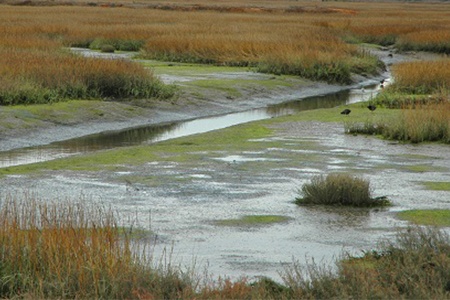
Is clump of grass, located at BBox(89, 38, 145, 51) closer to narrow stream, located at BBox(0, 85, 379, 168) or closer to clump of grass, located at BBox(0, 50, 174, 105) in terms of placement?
narrow stream, located at BBox(0, 85, 379, 168)

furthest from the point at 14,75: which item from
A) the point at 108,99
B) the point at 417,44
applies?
the point at 417,44

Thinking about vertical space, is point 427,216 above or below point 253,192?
above

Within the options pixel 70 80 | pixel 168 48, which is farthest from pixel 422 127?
pixel 168 48

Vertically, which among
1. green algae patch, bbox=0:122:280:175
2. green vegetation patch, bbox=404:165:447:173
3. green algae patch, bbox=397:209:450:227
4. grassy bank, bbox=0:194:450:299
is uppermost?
grassy bank, bbox=0:194:450:299

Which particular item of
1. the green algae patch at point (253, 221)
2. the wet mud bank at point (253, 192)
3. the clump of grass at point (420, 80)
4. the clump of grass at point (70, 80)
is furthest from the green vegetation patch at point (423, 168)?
the clump of grass at point (420, 80)

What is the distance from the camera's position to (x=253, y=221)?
470 inches

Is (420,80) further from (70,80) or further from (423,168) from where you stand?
(423,168)

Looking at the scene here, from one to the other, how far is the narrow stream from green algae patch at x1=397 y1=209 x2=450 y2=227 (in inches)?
307

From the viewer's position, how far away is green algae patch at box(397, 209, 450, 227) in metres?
11.9

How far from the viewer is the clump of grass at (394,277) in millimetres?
7531

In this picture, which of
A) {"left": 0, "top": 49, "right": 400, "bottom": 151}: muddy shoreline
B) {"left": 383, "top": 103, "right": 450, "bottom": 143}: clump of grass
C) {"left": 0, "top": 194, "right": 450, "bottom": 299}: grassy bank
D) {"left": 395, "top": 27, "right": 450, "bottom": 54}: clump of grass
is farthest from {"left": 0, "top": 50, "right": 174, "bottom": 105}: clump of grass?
{"left": 395, "top": 27, "right": 450, "bottom": 54}: clump of grass

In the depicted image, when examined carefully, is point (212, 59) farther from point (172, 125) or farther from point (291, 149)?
point (291, 149)

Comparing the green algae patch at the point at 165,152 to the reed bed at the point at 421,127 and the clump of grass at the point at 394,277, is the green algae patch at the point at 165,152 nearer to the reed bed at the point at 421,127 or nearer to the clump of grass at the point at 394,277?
the reed bed at the point at 421,127

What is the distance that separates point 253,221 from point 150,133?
10584 millimetres
